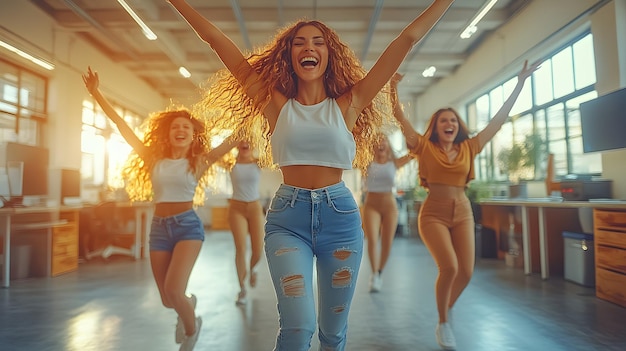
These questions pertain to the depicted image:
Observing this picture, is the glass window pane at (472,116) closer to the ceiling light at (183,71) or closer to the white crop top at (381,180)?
the white crop top at (381,180)

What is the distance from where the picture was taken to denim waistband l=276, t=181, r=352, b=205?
4.54 feet

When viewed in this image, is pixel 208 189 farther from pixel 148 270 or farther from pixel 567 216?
pixel 567 216

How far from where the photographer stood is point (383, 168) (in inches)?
166

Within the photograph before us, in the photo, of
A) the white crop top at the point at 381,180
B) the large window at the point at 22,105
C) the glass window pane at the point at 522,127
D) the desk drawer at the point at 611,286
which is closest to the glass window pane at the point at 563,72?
the glass window pane at the point at 522,127

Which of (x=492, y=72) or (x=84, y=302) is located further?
(x=492, y=72)

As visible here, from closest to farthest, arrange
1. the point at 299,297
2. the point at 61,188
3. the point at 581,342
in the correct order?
the point at 299,297 < the point at 581,342 < the point at 61,188

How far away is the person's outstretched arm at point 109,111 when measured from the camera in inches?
100

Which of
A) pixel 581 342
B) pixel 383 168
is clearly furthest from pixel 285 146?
pixel 383 168

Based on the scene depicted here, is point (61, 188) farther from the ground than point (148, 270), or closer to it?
farther from the ground

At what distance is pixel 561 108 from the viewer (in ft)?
19.9

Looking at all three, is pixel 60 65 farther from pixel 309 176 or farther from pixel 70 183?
pixel 309 176

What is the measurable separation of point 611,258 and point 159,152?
12.3 ft

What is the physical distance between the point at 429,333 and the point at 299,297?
1838 mm

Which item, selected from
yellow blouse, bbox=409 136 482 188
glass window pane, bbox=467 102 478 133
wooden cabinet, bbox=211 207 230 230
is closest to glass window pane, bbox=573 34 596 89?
yellow blouse, bbox=409 136 482 188
